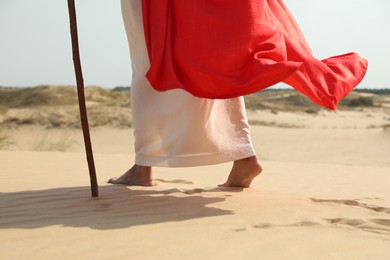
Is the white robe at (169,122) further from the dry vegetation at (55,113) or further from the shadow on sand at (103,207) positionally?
the dry vegetation at (55,113)

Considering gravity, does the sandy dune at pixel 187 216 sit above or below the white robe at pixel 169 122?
below

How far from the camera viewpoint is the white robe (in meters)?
3.62

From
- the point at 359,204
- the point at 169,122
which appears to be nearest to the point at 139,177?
the point at 169,122

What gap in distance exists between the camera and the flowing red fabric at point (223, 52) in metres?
3.23

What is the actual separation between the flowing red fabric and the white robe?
224mm

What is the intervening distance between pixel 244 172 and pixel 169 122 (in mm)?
703

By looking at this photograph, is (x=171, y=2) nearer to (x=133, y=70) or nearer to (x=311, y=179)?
(x=133, y=70)

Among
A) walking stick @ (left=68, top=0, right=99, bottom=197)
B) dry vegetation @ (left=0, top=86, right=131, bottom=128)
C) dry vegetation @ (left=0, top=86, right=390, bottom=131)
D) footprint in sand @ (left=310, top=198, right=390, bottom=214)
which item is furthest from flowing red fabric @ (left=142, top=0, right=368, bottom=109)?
dry vegetation @ (left=0, top=86, right=131, bottom=128)

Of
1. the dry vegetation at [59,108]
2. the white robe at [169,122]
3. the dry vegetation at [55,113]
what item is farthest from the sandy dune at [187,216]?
the dry vegetation at [55,113]

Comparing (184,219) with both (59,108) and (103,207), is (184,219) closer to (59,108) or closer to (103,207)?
(103,207)

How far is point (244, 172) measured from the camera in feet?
13.2

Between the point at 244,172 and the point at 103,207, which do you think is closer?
the point at 103,207

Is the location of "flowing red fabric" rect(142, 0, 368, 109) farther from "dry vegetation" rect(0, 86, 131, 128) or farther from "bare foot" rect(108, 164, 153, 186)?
"dry vegetation" rect(0, 86, 131, 128)

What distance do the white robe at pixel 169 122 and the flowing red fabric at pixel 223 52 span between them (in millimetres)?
224
